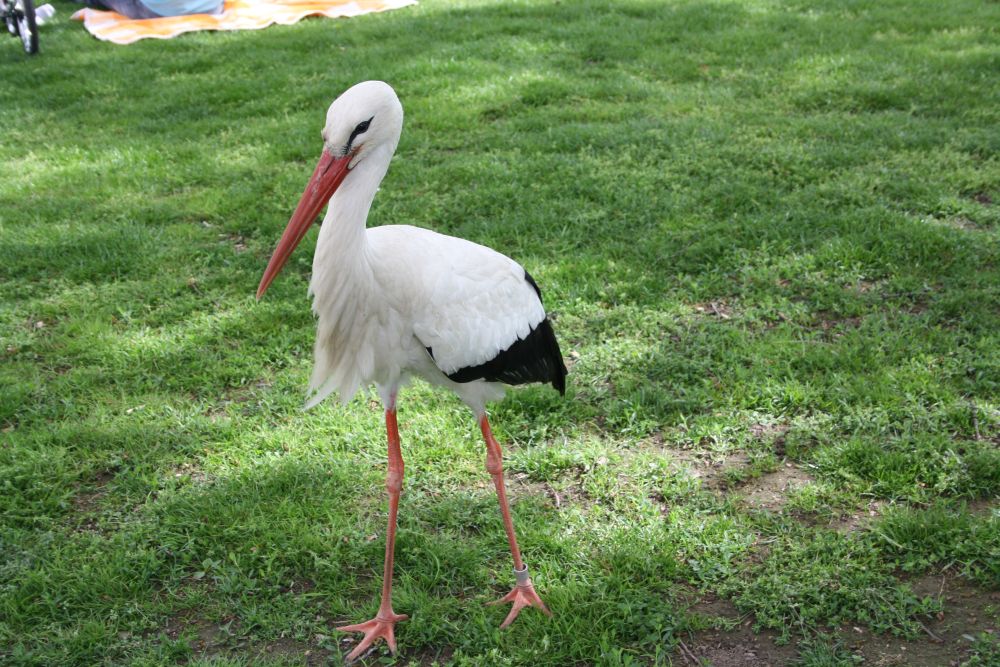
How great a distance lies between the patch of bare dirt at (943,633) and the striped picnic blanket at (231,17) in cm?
757

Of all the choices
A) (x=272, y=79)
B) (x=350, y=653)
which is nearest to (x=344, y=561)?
(x=350, y=653)

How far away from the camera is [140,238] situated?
4.55 metres

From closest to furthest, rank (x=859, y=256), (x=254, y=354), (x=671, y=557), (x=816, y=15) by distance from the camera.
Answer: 1. (x=671, y=557)
2. (x=254, y=354)
3. (x=859, y=256)
4. (x=816, y=15)

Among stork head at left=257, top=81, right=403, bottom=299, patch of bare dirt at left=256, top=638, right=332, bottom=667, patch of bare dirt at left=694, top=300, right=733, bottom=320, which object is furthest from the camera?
patch of bare dirt at left=694, top=300, right=733, bottom=320

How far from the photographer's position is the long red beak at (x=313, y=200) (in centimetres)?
219

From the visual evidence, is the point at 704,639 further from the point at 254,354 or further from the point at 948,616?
the point at 254,354

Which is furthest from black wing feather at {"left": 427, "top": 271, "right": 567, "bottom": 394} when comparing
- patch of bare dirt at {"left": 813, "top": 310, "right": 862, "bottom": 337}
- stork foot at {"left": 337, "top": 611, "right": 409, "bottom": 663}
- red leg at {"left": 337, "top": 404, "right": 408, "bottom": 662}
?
patch of bare dirt at {"left": 813, "top": 310, "right": 862, "bottom": 337}

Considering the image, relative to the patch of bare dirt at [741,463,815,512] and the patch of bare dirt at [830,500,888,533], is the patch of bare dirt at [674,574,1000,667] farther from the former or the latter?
the patch of bare dirt at [741,463,815,512]

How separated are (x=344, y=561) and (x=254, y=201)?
274 centimetres

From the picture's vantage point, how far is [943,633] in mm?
2365

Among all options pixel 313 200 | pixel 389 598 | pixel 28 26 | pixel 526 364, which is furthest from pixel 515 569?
pixel 28 26

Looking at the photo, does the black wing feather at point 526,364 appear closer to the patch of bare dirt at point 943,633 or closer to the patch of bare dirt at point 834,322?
the patch of bare dirt at point 943,633

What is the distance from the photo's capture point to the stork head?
2127mm

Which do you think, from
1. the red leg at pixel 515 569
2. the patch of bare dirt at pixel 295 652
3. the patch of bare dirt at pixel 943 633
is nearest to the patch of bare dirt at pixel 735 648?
the patch of bare dirt at pixel 943 633
